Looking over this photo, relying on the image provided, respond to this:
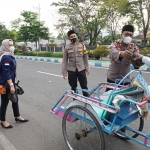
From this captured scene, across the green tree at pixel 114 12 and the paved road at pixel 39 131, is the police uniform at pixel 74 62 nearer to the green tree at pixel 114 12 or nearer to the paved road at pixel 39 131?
the paved road at pixel 39 131

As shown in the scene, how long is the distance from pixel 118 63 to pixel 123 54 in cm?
44

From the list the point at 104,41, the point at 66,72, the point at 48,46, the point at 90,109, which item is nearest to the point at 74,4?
the point at 48,46

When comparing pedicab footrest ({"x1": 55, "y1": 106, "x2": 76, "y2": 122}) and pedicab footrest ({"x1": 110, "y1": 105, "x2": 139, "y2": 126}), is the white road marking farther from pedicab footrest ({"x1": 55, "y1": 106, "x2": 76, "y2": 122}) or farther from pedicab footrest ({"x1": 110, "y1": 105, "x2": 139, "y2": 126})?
pedicab footrest ({"x1": 110, "y1": 105, "x2": 139, "y2": 126})

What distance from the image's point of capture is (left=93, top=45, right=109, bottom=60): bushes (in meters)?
14.5

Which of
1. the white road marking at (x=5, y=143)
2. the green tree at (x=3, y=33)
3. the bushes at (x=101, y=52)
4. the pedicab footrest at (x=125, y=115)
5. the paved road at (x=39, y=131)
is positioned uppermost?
the green tree at (x=3, y=33)

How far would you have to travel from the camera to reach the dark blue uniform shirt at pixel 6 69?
3.21 m

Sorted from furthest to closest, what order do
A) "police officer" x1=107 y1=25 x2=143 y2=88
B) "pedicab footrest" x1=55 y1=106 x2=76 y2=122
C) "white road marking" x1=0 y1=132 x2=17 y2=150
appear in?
"white road marking" x1=0 y1=132 x2=17 y2=150
"pedicab footrest" x1=55 y1=106 x2=76 y2=122
"police officer" x1=107 y1=25 x2=143 y2=88

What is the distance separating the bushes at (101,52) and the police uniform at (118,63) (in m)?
11.6

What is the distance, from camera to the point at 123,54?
247cm

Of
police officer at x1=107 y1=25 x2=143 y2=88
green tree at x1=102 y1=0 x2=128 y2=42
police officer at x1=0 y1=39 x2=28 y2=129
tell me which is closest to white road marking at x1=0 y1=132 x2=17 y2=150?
police officer at x1=0 y1=39 x2=28 y2=129

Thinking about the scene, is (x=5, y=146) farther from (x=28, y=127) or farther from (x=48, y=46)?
(x=48, y=46)

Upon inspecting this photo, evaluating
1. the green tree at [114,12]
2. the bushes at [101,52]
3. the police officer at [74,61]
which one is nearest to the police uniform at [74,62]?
the police officer at [74,61]

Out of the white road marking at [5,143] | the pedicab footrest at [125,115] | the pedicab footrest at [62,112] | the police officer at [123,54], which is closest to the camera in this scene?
the pedicab footrest at [125,115]

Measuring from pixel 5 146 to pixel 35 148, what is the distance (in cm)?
43
